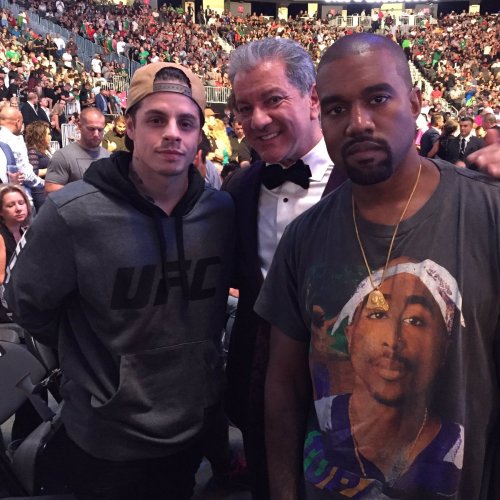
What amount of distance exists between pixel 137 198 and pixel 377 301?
878 mm

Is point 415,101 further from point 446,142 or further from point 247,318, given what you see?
point 446,142

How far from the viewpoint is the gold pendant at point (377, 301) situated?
1.20m

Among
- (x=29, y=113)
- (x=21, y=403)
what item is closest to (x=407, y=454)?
(x=21, y=403)

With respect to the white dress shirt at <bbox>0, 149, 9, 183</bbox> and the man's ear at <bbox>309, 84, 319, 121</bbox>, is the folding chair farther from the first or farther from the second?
the white dress shirt at <bbox>0, 149, 9, 183</bbox>

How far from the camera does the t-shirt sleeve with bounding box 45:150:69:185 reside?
5047mm

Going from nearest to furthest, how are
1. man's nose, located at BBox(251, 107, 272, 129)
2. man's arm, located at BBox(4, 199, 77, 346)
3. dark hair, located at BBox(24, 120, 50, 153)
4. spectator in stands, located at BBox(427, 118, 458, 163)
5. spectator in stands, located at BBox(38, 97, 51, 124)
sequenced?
man's arm, located at BBox(4, 199, 77, 346) → man's nose, located at BBox(251, 107, 272, 129) → dark hair, located at BBox(24, 120, 50, 153) → spectator in stands, located at BBox(427, 118, 458, 163) → spectator in stands, located at BBox(38, 97, 51, 124)

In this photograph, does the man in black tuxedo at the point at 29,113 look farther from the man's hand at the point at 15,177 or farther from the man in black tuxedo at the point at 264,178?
the man in black tuxedo at the point at 264,178

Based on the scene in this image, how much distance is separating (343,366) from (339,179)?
0.73 metres

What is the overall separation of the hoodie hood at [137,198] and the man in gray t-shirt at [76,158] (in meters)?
3.37

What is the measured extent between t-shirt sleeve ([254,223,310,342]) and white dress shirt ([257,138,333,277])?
Answer: 18.8 inches

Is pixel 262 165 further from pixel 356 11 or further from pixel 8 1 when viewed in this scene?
pixel 356 11

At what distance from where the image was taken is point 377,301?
47.5 inches

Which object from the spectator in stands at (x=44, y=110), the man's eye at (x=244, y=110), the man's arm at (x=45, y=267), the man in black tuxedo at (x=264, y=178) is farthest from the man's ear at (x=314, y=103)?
the spectator in stands at (x=44, y=110)

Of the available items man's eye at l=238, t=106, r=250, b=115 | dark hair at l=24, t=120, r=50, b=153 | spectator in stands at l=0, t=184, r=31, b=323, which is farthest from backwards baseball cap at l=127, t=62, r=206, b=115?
dark hair at l=24, t=120, r=50, b=153
